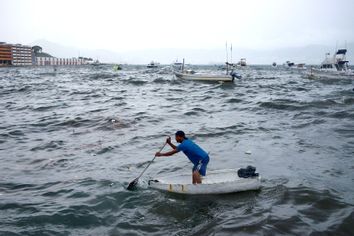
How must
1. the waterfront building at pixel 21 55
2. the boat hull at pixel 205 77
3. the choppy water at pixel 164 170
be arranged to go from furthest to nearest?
1. the waterfront building at pixel 21 55
2. the boat hull at pixel 205 77
3. the choppy water at pixel 164 170

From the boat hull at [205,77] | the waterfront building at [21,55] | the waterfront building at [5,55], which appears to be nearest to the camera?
the boat hull at [205,77]

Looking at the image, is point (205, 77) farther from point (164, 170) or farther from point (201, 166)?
point (201, 166)

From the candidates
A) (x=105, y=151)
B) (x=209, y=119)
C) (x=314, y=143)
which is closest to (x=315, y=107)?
(x=209, y=119)

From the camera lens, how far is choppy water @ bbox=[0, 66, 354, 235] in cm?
845

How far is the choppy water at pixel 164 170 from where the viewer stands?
8.45 metres

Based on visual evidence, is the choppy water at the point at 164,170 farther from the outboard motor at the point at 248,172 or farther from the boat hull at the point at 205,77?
the boat hull at the point at 205,77

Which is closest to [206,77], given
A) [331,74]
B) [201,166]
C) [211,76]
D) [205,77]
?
[205,77]

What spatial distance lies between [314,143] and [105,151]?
9.20 m

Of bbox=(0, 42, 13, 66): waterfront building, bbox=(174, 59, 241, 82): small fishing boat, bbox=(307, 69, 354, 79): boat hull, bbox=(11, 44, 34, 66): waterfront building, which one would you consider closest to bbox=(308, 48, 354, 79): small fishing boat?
bbox=(307, 69, 354, 79): boat hull

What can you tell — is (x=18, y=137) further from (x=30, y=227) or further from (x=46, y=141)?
(x=30, y=227)

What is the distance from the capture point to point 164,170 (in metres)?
12.7

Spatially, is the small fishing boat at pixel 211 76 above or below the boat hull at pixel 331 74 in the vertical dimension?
below

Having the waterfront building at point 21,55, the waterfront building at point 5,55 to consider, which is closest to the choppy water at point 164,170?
the waterfront building at point 5,55

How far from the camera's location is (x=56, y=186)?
35.8 ft
